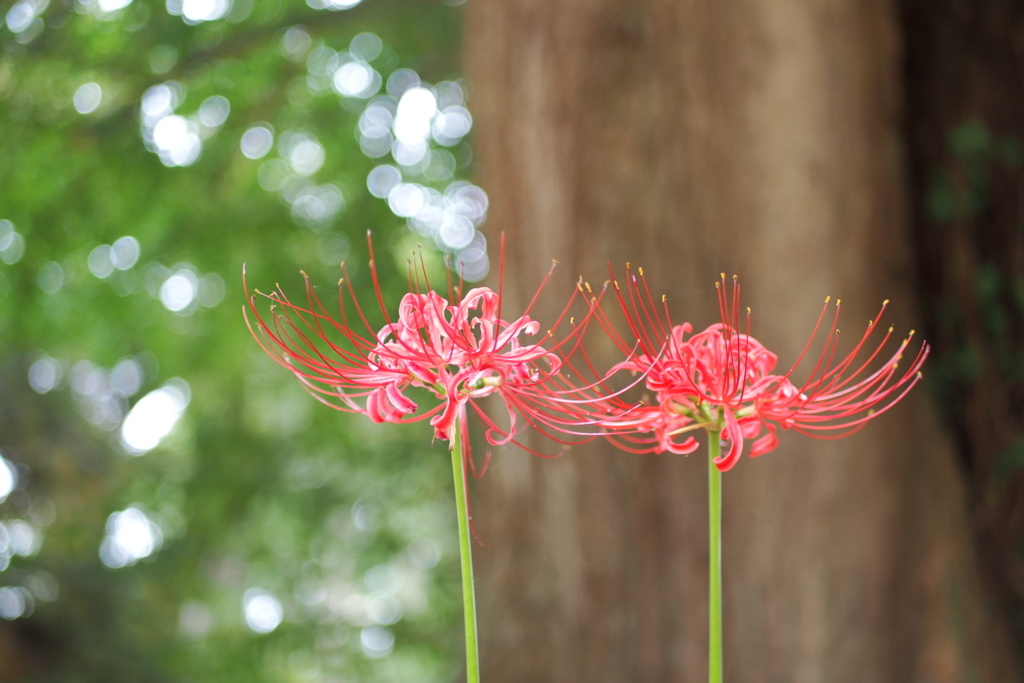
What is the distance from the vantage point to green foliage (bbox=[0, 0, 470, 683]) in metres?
1.78

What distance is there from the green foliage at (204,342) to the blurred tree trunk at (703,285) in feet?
2.18

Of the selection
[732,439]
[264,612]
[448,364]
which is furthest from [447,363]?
[264,612]

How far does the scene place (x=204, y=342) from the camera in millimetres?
2152

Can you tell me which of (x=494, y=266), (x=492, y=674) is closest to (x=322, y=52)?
(x=494, y=266)

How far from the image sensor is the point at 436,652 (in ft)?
6.57

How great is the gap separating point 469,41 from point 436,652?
139 cm

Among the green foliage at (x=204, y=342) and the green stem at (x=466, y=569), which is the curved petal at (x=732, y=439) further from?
the green foliage at (x=204, y=342)

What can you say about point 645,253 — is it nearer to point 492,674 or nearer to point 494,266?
point 494,266

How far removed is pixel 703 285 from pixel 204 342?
1506 mm

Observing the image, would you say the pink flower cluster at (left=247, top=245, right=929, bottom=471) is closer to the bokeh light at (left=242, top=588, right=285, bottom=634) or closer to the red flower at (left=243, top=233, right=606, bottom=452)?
the red flower at (left=243, top=233, right=606, bottom=452)

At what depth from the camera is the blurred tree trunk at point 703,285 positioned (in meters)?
1.05

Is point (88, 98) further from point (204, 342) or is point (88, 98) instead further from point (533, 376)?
point (533, 376)

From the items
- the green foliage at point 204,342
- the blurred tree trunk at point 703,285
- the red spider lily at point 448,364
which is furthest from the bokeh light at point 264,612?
the red spider lily at point 448,364

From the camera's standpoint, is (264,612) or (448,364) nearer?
(448,364)
